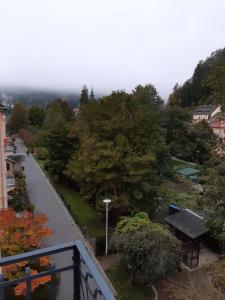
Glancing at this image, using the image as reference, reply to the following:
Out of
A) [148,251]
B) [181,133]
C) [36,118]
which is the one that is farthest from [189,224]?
[36,118]

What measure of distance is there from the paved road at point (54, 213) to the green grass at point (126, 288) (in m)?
1.95

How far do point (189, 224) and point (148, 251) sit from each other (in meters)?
4.65

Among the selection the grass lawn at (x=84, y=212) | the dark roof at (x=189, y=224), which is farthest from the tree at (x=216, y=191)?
the grass lawn at (x=84, y=212)

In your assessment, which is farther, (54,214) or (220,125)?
(54,214)

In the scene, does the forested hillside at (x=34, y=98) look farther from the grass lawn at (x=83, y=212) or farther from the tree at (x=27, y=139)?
the grass lawn at (x=83, y=212)

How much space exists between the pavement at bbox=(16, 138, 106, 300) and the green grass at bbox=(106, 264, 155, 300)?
1.95 metres

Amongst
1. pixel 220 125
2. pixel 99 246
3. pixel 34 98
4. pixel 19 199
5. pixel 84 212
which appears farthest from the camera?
pixel 34 98

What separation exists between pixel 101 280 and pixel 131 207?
46.9 ft

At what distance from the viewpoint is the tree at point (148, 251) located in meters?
11.1

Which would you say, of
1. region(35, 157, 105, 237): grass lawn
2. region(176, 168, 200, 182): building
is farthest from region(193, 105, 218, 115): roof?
region(35, 157, 105, 237): grass lawn

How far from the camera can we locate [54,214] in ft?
63.4

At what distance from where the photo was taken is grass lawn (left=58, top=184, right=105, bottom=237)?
16814 mm

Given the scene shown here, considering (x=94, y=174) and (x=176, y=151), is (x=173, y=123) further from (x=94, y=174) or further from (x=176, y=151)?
(x=94, y=174)

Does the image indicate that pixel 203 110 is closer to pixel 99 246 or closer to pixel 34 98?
pixel 99 246
